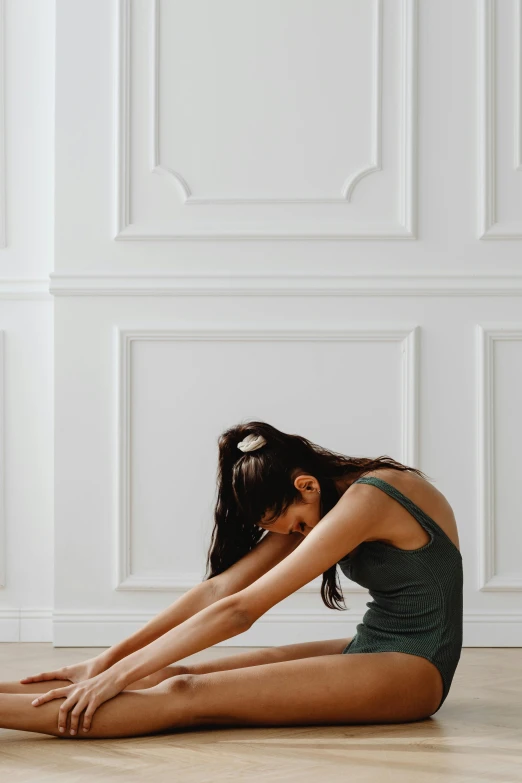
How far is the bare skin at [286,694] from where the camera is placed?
58.6 inches

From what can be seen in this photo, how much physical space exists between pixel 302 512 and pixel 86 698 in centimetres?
49

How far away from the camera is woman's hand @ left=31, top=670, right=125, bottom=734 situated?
4.76ft

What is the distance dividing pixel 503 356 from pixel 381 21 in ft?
3.24

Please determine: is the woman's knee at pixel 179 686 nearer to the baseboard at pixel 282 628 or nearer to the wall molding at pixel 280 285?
the baseboard at pixel 282 628

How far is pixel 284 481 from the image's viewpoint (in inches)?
63.6

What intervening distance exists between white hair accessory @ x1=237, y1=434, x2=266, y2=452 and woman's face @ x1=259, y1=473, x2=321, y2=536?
9cm

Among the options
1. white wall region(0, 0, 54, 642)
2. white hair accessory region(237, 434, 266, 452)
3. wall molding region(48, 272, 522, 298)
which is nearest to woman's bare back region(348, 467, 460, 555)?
white hair accessory region(237, 434, 266, 452)

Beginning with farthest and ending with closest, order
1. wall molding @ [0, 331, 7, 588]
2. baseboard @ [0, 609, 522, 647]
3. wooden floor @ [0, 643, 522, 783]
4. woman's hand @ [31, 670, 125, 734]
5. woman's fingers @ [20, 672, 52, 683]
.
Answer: wall molding @ [0, 331, 7, 588] → baseboard @ [0, 609, 522, 647] → woman's fingers @ [20, 672, 52, 683] → woman's hand @ [31, 670, 125, 734] → wooden floor @ [0, 643, 522, 783]

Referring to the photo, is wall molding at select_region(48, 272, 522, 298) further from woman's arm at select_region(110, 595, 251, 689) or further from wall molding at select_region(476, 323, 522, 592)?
woman's arm at select_region(110, 595, 251, 689)

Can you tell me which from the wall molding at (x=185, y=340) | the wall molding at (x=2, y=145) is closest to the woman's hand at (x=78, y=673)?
the wall molding at (x=185, y=340)

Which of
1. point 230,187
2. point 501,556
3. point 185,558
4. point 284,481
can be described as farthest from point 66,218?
point 501,556

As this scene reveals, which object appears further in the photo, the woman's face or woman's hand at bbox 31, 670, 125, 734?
the woman's face

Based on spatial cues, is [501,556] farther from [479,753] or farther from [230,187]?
[230,187]

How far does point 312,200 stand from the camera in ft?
8.25
